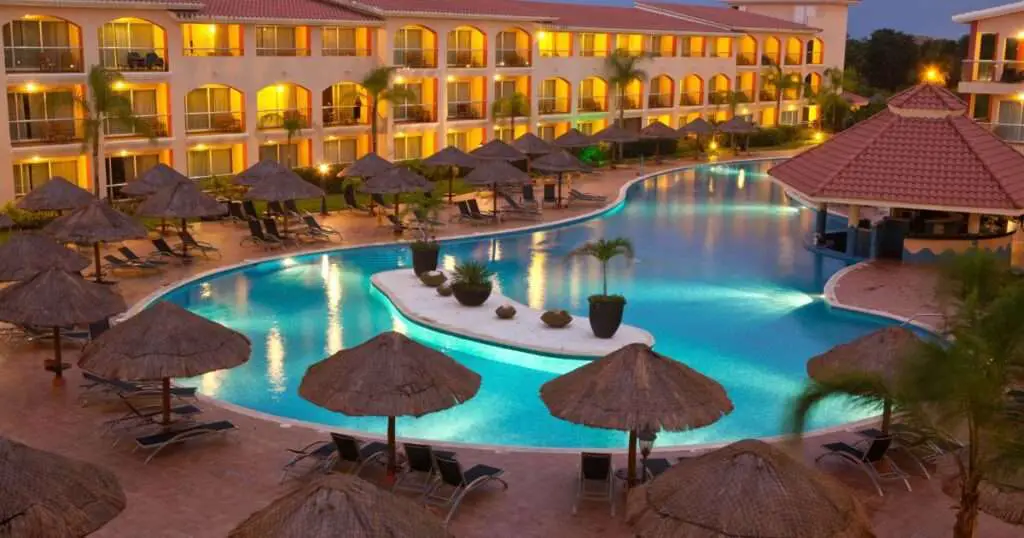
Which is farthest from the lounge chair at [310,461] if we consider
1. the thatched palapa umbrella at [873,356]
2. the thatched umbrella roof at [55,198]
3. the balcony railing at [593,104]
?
the balcony railing at [593,104]

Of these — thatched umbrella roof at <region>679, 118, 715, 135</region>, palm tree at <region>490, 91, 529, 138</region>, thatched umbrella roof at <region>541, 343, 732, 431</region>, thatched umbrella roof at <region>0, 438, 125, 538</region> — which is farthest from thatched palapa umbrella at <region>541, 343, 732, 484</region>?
thatched umbrella roof at <region>679, 118, 715, 135</region>

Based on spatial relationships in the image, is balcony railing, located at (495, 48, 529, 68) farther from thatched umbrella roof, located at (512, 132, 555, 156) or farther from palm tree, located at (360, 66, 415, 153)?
thatched umbrella roof, located at (512, 132, 555, 156)

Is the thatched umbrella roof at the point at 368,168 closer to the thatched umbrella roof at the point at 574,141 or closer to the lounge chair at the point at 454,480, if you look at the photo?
the thatched umbrella roof at the point at 574,141

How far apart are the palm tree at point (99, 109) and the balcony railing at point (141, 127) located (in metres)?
0.30

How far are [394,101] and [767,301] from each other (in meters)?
22.3

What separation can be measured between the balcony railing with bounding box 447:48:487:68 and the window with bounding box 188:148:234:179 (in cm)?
1182

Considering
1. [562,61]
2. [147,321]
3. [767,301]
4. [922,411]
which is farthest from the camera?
[562,61]

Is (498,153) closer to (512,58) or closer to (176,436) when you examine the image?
(512,58)

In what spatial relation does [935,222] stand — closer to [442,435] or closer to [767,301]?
[767,301]

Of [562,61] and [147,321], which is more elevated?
[562,61]

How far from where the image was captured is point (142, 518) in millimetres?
12547

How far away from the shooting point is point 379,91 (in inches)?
1640

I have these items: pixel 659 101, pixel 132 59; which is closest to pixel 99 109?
pixel 132 59

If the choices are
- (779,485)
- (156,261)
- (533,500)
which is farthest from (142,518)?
(156,261)
